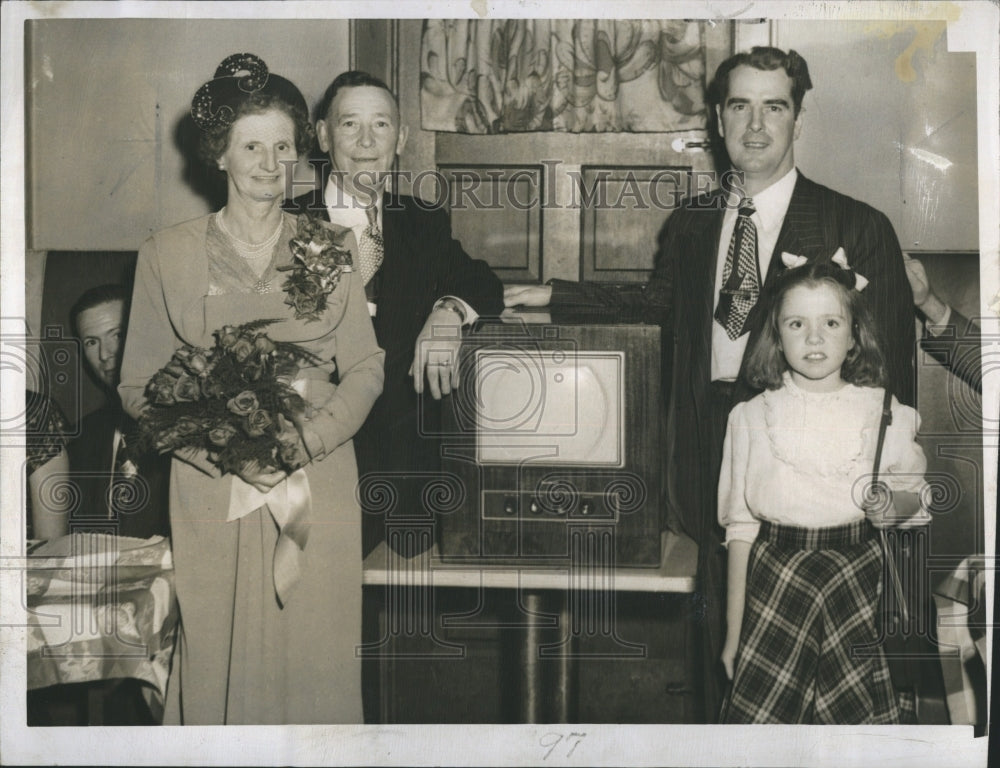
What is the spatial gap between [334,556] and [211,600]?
0.88ft

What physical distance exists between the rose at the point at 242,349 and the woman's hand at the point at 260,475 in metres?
0.22

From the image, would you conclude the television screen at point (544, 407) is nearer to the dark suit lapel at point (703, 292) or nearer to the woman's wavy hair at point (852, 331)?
the dark suit lapel at point (703, 292)

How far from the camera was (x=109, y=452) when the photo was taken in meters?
1.97

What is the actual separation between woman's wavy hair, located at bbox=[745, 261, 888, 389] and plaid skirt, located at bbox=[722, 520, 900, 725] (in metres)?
0.31

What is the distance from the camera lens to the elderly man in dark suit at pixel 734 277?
195 centimetres

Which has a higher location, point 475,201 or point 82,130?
point 82,130

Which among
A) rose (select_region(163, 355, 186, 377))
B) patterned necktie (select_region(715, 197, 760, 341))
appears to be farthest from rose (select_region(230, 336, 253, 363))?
patterned necktie (select_region(715, 197, 760, 341))

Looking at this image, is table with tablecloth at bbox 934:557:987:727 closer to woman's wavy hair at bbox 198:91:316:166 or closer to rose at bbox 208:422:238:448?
rose at bbox 208:422:238:448

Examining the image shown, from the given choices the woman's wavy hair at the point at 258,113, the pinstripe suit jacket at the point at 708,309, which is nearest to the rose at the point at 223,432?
the woman's wavy hair at the point at 258,113

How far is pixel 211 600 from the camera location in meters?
1.92

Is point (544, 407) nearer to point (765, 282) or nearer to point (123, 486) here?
point (765, 282)

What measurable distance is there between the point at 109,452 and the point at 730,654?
1.37 metres

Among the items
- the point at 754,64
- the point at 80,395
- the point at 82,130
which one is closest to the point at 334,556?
the point at 80,395

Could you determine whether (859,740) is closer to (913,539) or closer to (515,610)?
(913,539)
